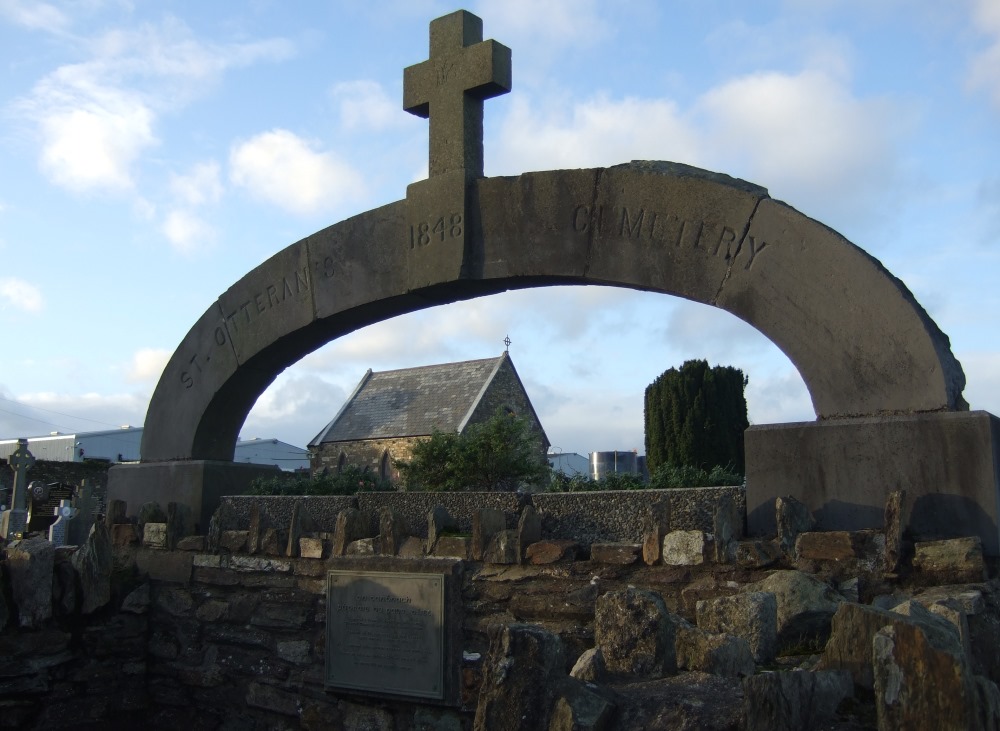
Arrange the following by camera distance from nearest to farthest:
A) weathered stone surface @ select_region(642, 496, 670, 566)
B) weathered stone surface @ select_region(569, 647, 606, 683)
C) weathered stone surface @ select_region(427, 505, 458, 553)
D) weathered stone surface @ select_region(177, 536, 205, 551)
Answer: weathered stone surface @ select_region(569, 647, 606, 683), weathered stone surface @ select_region(642, 496, 670, 566), weathered stone surface @ select_region(427, 505, 458, 553), weathered stone surface @ select_region(177, 536, 205, 551)

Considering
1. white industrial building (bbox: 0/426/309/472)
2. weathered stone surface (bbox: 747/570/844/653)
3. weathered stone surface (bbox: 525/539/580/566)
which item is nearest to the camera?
weathered stone surface (bbox: 747/570/844/653)

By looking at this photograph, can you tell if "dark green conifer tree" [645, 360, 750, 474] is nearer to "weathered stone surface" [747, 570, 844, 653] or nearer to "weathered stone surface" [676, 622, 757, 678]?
"weathered stone surface" [747, 570, 844, 653]

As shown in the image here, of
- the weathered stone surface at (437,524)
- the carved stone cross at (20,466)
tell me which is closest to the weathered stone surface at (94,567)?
the weathered stone surface at (437,524)

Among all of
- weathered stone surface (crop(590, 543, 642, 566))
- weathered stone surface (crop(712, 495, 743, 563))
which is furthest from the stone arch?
weathered stone surface (crop(590, 543, 642, 566))

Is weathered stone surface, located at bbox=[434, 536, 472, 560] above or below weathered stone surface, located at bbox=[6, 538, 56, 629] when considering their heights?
above

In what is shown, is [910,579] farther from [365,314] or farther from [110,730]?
[110,730]

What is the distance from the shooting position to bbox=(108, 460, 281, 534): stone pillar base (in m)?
5.74

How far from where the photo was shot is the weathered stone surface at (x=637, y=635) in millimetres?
2654

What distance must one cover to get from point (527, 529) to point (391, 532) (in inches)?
30.8

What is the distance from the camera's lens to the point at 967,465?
344 cm

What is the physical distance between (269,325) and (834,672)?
4040 millimetres

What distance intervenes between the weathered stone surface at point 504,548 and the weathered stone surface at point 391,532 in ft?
1.81

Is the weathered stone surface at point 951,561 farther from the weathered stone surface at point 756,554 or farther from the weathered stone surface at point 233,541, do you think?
the weathered stone surface at point 233,541

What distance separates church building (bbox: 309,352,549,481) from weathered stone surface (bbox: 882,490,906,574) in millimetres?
21422
